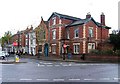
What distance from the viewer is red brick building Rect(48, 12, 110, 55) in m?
49.4

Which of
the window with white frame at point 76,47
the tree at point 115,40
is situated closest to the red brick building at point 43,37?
the window with white frame at point 76,47

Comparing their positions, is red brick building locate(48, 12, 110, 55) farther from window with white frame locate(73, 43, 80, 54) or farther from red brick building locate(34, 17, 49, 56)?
red brick building locate(34, 17, 49, 56)

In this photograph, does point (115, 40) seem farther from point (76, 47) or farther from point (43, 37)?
point (43, 37)

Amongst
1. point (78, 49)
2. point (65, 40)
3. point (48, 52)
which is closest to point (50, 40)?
point (48, 52)

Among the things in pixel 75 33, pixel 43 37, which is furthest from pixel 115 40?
pixel 43 37

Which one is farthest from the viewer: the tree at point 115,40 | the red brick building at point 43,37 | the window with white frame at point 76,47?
the red brick building at point 43,37

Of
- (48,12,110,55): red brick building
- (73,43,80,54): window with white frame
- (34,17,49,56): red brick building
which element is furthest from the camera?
(34,17,49,56): red brick building

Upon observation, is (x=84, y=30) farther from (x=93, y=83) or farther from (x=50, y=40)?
(x=93, y=83)

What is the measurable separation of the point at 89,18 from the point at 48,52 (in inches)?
576

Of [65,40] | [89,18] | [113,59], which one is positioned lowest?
[113,59]

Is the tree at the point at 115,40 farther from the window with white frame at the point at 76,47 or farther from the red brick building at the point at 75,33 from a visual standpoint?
the window with white frame at the point at 76,47

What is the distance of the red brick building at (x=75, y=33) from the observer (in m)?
49.4

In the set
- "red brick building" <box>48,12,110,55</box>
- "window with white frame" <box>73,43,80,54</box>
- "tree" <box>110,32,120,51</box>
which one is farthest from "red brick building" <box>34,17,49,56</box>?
"tree" <box>110,32,120,51</box>

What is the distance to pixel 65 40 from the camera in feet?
174
